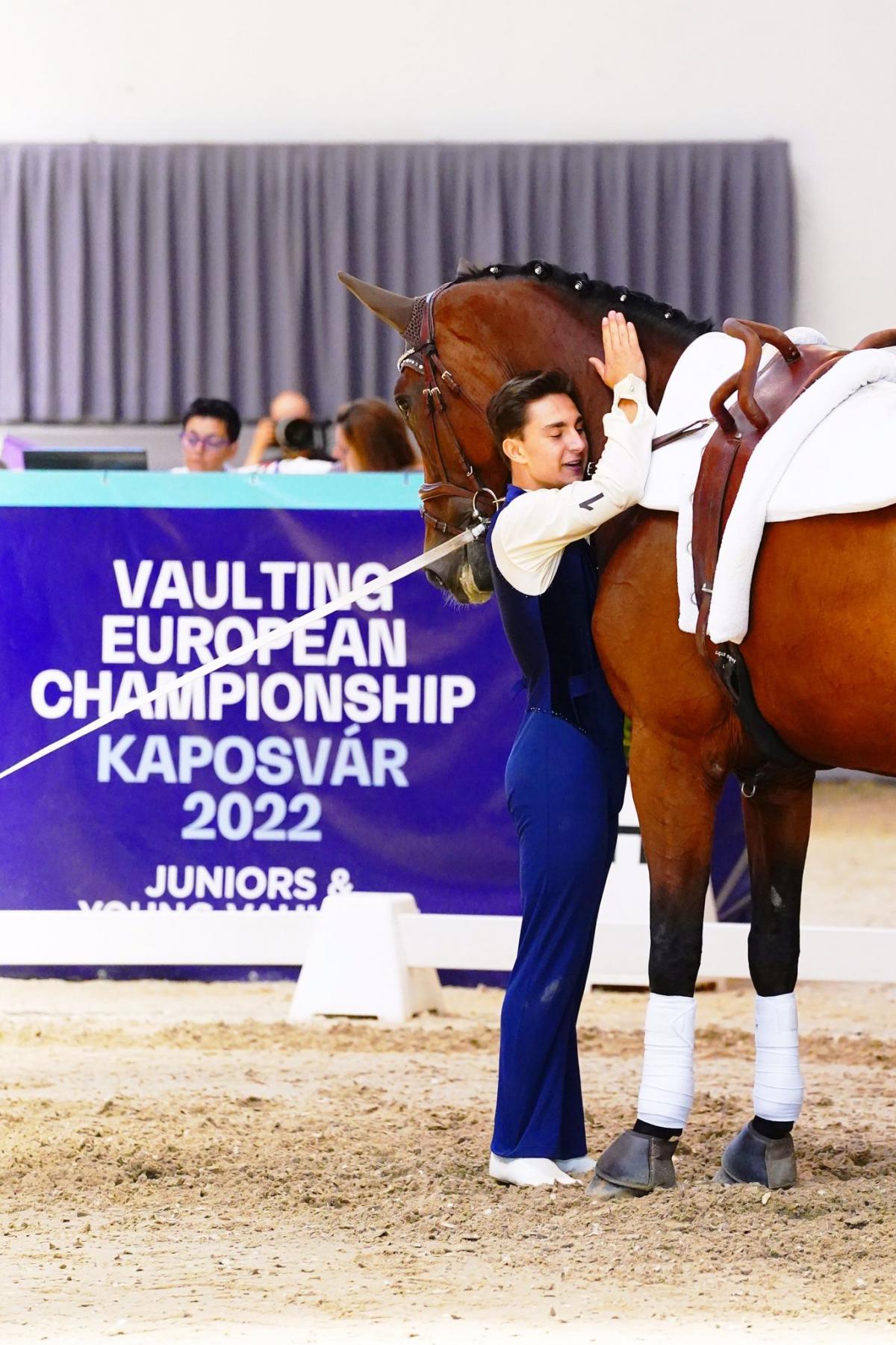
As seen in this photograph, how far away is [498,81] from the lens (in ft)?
36.4

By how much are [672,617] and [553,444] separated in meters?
0.41

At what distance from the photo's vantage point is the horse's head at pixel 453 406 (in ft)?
11.0

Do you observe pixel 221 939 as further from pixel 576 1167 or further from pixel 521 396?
pixel 521 396

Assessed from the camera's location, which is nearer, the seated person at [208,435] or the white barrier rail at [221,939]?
the white barrier rail at [221,939]

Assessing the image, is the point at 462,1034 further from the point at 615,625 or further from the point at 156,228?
the point at 156,228

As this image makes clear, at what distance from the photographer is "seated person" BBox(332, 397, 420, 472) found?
6.74 metres

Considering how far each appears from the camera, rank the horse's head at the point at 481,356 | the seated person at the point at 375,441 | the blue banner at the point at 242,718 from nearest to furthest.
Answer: the horse's head at the point at 481,356, the blue banner at the point at 242,718, the seated person at the point at 375,441

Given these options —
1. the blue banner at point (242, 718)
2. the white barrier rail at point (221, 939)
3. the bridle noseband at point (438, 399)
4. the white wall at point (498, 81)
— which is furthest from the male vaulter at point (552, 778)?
the white wall at point (498, 81)

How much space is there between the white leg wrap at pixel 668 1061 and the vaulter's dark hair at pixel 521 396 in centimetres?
113

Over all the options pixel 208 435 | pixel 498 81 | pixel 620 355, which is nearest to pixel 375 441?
pixel 208 435

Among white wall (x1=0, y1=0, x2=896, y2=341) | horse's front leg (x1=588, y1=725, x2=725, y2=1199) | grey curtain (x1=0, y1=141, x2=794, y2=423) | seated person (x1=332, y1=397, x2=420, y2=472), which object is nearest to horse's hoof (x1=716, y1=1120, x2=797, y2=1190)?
horse's front leg (x1=588, y1=725, x2=725, y2=1199)

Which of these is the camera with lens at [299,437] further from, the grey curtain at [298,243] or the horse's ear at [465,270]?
the horse's ear at [465,270]

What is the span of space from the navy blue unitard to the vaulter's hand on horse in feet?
0.94

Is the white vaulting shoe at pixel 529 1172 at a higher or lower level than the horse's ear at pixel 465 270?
lower
